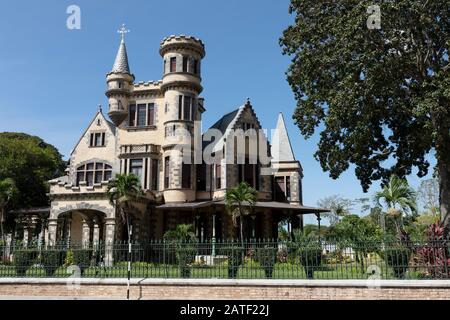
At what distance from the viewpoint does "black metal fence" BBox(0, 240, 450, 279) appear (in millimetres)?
14969

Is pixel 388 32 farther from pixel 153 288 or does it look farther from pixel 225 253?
pixel 153 288

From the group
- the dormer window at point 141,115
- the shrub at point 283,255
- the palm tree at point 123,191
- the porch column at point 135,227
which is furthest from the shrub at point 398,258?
the dormer window at point 141,115

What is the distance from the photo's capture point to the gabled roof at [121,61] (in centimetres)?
3806

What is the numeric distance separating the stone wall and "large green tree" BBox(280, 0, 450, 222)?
704 centimetres

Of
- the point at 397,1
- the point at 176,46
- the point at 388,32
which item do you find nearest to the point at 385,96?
the point at 388,32

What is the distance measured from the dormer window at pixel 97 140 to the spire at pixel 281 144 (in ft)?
49.6

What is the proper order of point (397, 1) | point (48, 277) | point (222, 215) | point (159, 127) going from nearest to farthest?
point (48, 277), point (397, 1), point (222, 215), point (159, 127)

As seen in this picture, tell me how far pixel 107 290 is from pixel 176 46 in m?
24.1

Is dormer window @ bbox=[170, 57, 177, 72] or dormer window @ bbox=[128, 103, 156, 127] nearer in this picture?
dormer window @ bbox=[170, 57, 177, 72]

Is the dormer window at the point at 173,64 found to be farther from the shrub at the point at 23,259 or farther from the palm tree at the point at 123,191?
the shrub at the point at 23,259

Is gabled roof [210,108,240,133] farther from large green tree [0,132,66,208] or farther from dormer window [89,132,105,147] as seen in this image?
large green tree [0,132,66,208]

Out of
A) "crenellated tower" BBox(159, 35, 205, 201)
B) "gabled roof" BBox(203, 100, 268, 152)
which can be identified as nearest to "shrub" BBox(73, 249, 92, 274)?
"crenellated tower" BBox(159, 35, 205, 201)

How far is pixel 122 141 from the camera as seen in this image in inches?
1436

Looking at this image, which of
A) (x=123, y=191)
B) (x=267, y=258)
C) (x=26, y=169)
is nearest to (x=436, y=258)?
(x=267, y=258)
